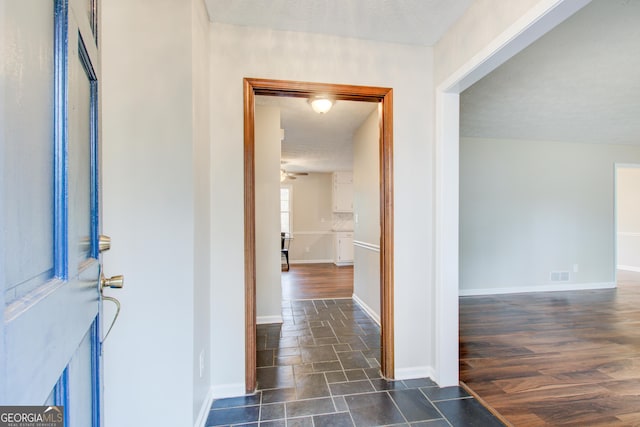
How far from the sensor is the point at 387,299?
85.0 inches

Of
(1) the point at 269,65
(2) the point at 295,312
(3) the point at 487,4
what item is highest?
(3) the point at 487,4

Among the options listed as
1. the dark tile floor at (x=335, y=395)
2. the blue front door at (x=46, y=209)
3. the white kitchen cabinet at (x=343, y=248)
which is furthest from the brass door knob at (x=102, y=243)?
the white kitchen cabinet at (x=343, y=248)

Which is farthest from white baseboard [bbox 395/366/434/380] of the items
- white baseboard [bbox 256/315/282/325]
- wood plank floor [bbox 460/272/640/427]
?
white baseboard [bbox 256/315/282/325]

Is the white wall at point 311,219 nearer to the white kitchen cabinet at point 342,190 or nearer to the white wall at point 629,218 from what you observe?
the white kitchen cabinet at point 342,190

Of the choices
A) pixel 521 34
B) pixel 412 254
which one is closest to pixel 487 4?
pixel 521 34

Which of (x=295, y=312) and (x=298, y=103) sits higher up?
(x=298, y=103)

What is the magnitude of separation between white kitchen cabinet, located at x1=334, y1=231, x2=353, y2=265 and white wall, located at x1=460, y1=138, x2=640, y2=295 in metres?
3.34

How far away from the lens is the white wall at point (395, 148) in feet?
6.36

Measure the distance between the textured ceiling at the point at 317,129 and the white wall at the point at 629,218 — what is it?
666 centimetres

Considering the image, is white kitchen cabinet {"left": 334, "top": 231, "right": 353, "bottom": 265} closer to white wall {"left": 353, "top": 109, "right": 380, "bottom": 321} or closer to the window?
the window

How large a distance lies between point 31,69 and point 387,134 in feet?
6.46

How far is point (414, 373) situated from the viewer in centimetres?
216

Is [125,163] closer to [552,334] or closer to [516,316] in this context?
[552,334]

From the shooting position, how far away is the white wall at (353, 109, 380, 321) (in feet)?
11.0
